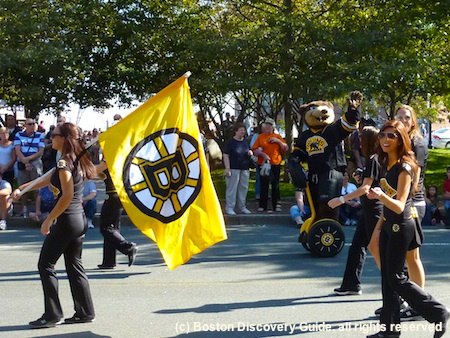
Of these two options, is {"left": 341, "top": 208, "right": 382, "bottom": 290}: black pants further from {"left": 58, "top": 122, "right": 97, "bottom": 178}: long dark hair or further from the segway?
{"left": 58, "top": 122, "right": 97, "bottom": 178}: long dark hair

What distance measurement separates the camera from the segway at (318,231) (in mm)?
10000

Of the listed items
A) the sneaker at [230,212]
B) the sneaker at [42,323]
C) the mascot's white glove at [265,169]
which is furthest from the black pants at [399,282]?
the mascot's white glove at [265,169]

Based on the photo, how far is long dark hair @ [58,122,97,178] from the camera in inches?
270

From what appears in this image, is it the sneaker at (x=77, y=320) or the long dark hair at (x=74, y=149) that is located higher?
the long dark hair at (x=74, y=149)

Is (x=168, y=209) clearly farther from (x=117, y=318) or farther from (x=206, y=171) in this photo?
(x=117, y=318)

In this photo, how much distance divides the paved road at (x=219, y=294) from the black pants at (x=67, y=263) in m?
0.17

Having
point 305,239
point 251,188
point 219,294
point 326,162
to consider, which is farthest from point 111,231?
point 251,188

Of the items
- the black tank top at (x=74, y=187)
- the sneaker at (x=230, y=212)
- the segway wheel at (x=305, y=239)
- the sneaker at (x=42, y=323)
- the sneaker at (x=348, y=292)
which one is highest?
the black tank top at (x=74, y=187)

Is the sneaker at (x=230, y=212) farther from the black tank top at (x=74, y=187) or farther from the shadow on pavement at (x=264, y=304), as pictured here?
the black tank top at (x=74, y=187)

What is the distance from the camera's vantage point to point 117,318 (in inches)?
284

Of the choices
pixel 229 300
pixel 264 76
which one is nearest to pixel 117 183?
pixel 229 300

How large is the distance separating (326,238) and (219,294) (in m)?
2.28

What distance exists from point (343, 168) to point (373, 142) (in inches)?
101

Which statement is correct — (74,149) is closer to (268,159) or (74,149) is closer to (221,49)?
(268,159)
